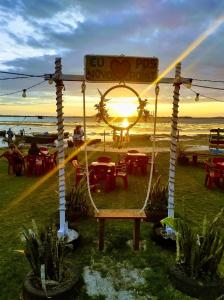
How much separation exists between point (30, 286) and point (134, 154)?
35.5 ft

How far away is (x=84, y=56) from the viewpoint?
6.38 m

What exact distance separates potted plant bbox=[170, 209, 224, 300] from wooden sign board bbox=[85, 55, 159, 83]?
3.10 m

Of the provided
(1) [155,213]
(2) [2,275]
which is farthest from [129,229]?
(2) [2,275]

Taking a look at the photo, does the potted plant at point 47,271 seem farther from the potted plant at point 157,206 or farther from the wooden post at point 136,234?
the potted plant at point 157,206

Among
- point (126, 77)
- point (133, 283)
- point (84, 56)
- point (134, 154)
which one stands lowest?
point (133, 283)

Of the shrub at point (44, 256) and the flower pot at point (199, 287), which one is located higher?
the shrub at point (44, 256)

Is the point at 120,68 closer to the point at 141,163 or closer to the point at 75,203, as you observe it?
the point at 75,203

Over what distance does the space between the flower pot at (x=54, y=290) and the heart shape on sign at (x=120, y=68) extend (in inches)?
159

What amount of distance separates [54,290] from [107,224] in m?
3.56

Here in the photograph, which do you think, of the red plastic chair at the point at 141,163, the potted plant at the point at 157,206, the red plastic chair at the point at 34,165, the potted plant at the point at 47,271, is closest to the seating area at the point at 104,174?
the red plastic chair at the point at 141,163

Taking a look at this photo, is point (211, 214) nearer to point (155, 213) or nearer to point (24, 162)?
point (155, 213)

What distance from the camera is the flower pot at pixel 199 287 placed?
512cm

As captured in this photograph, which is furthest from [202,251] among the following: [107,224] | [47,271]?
[107,224]

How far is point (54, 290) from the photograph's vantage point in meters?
4.93
